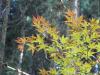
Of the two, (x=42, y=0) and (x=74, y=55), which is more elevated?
(x=42, y=0)

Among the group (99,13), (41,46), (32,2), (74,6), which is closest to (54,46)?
(41,46)

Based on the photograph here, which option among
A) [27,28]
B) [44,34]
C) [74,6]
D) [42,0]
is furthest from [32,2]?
[44,34]

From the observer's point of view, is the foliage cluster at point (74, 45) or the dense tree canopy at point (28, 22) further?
the dense tree canopy at point (28, 22)

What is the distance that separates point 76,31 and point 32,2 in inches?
423

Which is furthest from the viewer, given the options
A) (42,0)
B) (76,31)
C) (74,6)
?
(42,0)

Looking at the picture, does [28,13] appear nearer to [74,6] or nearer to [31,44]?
[74,6]

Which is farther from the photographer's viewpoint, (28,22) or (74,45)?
(28,22)

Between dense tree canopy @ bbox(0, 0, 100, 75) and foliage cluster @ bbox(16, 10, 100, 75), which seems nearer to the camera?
foliage cluster @ bbox(16, 10, 100, 75)

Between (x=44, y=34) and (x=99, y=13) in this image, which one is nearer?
(x=44, y=34)

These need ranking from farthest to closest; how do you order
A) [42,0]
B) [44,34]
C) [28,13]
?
[28,13] → [42,0] → [44,34]

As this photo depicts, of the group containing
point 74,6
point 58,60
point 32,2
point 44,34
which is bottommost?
point 58,60

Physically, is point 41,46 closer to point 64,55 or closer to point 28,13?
point 64,55

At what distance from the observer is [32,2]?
13.5m

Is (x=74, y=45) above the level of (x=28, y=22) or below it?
below
